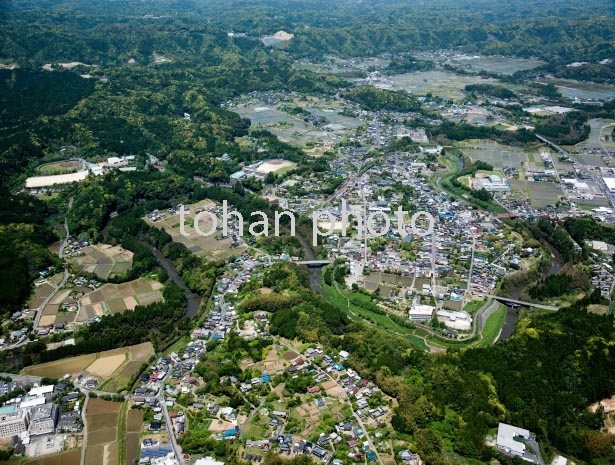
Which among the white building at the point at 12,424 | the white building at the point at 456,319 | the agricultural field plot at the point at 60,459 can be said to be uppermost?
the white building at the point at 12,424

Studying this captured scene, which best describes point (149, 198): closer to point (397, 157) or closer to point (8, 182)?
point (8, 182)

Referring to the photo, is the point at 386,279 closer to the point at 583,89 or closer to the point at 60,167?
the point at 60,167

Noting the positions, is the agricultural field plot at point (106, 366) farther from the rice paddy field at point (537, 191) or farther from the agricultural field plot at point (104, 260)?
the rice paddy field at point (537, 191)

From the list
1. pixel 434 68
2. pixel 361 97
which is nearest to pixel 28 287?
pixel 361 97

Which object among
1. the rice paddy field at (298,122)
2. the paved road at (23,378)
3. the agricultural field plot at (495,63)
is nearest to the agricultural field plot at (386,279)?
the paved road at (23,378)

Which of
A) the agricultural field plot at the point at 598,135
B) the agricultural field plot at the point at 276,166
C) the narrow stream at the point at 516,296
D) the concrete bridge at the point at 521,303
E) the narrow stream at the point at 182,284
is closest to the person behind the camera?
the narrow stream at the point at 516,296

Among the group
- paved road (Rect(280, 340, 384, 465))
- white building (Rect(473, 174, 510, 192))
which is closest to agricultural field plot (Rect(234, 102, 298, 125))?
white building (Rect(473, 174, 510, 192))

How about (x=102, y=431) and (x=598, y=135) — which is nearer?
(x=102, y=431)

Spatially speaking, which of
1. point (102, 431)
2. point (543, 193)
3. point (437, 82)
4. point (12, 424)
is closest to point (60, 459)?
point (102, 431)
